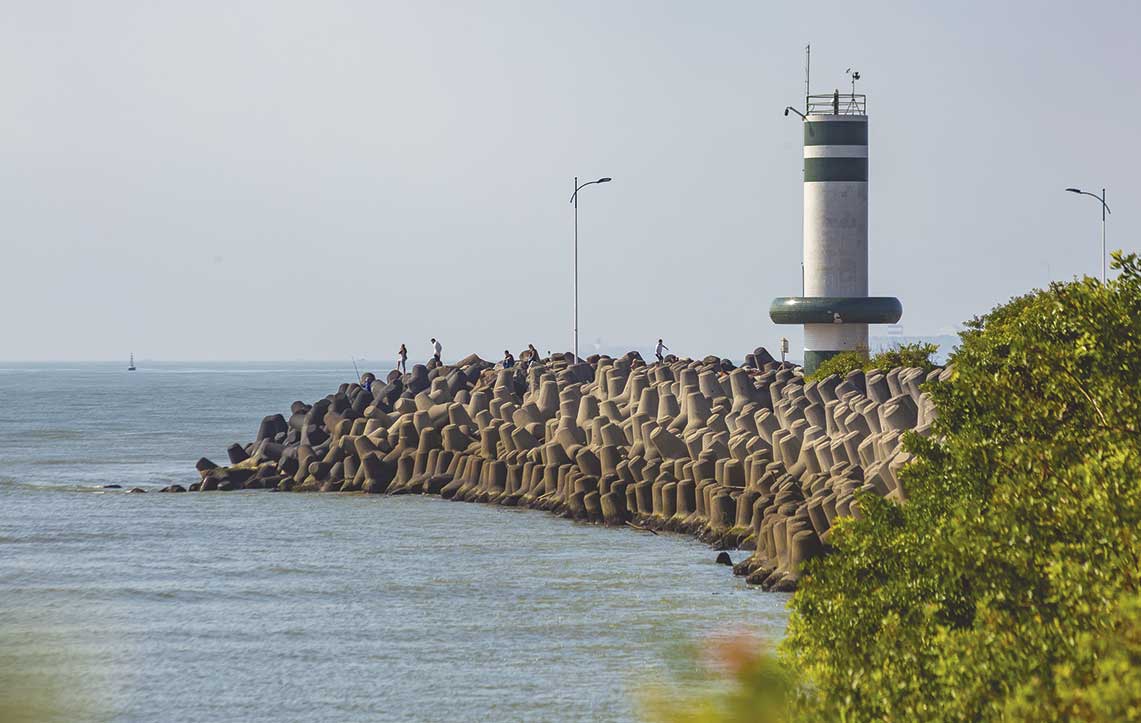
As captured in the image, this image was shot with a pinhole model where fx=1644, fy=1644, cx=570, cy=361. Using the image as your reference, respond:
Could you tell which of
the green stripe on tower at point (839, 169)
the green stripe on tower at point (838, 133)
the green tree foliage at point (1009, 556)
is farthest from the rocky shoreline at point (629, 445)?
the green tree foliage at point (1009, 556)

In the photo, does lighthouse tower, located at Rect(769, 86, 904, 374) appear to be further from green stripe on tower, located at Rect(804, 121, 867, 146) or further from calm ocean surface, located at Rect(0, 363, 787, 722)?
calm ocean surface, located at Rect(0, 363, 787, 722)

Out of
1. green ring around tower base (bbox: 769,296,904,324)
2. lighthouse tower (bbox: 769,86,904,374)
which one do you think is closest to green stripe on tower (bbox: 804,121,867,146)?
lighthouse tower (bbox: 769,86,904,374)

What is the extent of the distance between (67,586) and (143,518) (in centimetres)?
993

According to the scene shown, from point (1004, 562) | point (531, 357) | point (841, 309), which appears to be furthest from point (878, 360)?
point (1004, 562)

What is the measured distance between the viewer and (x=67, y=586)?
27.7m

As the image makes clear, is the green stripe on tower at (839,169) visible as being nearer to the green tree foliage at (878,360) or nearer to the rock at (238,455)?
the green tree foliage at (878,360)

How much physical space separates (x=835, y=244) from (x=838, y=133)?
281 centimetres

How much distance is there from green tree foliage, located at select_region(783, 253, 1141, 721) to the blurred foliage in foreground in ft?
0.04

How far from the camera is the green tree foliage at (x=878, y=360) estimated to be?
3688cm

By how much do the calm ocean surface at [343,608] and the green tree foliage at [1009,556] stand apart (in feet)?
21.0

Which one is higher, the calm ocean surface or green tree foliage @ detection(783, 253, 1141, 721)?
green tree foliage @ detection(783, 253, 1141, 721)

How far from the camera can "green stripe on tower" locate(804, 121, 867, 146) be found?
41.0 meters

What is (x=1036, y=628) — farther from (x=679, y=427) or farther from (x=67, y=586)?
(x=679, y=427)

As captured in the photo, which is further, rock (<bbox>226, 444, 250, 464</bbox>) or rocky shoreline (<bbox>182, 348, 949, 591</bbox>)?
rock (<bbox>226, 444, 250, 464</bbox>)
